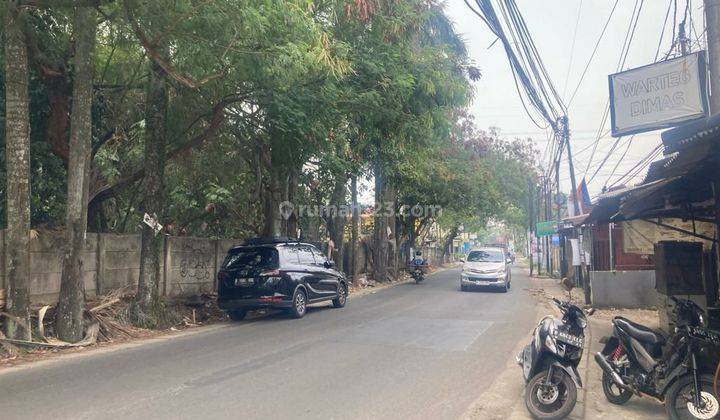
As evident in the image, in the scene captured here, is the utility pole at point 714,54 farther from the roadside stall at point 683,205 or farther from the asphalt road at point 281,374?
the asphalt road at point 281,374

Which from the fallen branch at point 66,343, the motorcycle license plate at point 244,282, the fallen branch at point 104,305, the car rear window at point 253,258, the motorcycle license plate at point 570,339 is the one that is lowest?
the fallen branch at point 66,343

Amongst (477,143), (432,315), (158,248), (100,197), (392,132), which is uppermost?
(477,143)

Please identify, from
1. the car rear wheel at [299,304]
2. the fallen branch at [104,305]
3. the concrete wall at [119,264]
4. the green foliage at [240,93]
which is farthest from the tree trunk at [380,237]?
the fallen branch at [104,305]

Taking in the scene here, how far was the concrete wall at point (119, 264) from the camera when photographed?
10.6 m

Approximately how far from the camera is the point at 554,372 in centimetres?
574

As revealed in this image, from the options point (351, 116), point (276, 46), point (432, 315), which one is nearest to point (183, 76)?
point (276, 46)

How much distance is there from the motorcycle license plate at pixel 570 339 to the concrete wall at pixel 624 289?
10.1 meters

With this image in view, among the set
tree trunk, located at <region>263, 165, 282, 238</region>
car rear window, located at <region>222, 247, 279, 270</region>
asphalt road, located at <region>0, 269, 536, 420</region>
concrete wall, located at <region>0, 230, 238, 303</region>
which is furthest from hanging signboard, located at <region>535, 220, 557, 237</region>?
car rear window, located at <region>222, 247, 279, 270</region>

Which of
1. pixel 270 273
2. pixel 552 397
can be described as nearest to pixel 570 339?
pixel 552 397

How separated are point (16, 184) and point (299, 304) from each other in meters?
6.45

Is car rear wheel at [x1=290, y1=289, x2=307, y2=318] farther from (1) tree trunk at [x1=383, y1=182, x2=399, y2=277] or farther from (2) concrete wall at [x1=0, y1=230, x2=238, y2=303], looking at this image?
(1) tree trunk at [x1=383, y1=182, x2=399, y2=277]

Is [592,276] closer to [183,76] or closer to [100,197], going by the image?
[183,76]

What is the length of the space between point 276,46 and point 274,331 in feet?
18.2

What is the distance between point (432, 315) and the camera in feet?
44.6
